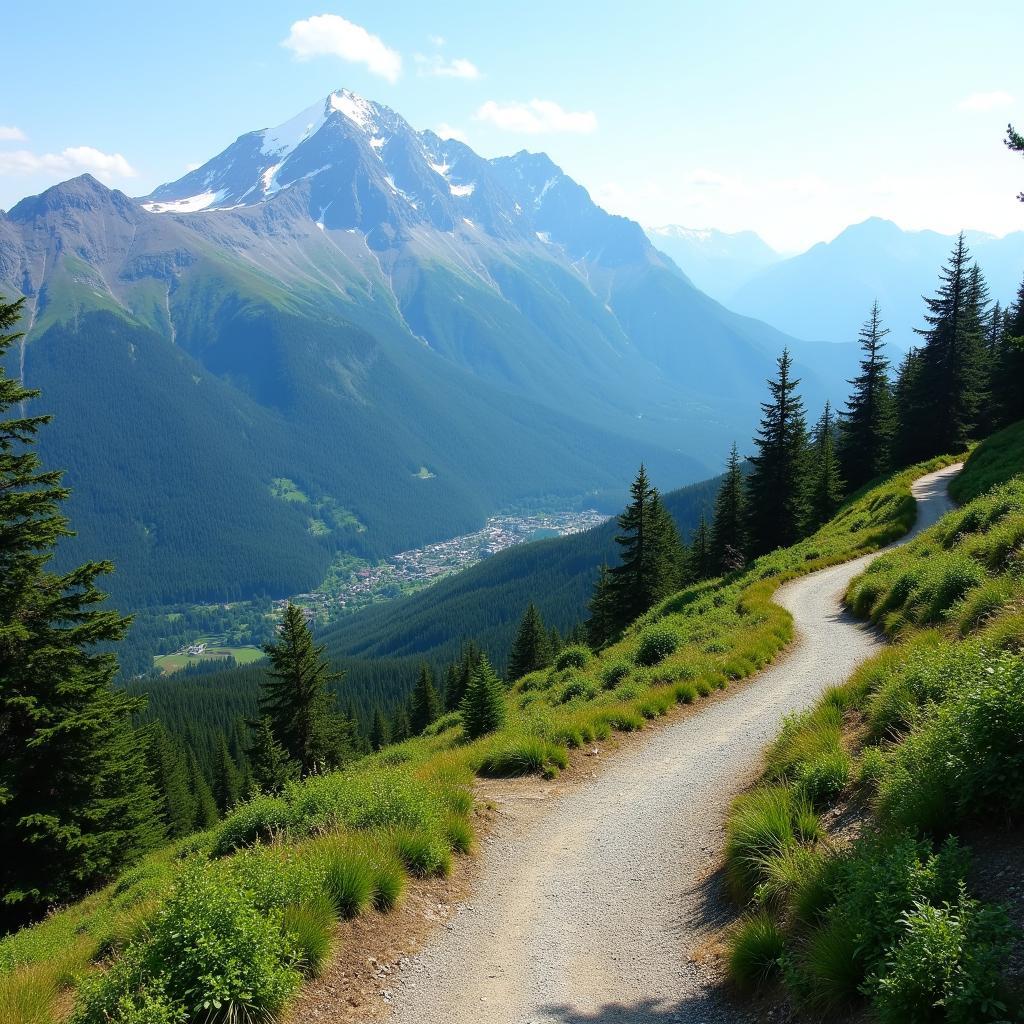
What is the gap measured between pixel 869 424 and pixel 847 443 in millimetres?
3053

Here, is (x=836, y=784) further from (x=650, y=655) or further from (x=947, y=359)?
(x=947, y=359)

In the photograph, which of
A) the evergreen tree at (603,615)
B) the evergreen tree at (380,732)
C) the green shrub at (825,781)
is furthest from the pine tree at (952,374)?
the evergreen tree at (380,732)

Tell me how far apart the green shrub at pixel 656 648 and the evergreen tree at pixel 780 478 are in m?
25.4

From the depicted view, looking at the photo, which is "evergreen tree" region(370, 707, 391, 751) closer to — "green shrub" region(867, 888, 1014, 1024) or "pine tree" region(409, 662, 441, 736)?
"pine tree" region(409, 662, 441, 736)

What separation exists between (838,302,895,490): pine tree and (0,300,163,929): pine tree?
5684 centimetres

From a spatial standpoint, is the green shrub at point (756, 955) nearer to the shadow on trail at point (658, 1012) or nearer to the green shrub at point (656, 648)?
the shadow on trail at point (658, 1012)

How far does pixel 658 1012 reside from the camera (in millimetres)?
6453

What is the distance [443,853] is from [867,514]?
121 feet

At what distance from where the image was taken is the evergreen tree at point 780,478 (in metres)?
43.6

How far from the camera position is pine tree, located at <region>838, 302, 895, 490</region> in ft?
181

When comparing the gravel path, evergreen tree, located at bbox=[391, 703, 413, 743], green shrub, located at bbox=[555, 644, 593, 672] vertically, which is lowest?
evergreen tree, located at bbox=[391, 703, 413, 743]

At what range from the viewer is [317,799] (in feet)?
34.6

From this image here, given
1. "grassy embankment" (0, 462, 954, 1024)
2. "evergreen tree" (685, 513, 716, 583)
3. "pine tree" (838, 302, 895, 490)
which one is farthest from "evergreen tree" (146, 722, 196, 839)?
"pine tree" (838, 302, 895, 490)

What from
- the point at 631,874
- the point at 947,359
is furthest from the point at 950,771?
the point at 947,359
